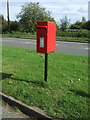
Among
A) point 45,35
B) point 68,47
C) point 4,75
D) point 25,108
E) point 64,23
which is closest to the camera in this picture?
point 25,108

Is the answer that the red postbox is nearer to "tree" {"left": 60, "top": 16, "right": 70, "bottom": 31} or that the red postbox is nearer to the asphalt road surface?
the asphalt road surface

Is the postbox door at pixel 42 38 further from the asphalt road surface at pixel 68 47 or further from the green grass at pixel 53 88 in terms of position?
the asphalt road surface at pixel 68 47

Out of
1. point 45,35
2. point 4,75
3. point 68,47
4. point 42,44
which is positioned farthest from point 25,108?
point 68,47

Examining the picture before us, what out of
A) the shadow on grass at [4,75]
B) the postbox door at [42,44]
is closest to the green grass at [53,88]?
the shadow on grass at [4,75]

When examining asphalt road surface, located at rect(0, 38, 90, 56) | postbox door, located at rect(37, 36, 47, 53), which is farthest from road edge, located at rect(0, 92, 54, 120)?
asphalt road surface, located at rect(0, 38, 90, 56)

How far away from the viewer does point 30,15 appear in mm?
31734

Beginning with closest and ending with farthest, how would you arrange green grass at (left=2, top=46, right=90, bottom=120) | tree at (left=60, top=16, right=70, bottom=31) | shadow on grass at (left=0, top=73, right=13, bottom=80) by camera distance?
green grass at (left=2, top=46, right=90, bottom=120) < shadow on grass at (left=0, top=73, right=13, bottom=80) < tree at (left=60, top=16, right=70, bottom=31)

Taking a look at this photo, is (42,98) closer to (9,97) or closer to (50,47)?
(9,97)

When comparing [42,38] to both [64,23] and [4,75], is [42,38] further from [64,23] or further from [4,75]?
[64,23]

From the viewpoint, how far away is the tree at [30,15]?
104ft

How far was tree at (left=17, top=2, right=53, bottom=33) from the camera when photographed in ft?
104

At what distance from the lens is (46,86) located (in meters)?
4.07

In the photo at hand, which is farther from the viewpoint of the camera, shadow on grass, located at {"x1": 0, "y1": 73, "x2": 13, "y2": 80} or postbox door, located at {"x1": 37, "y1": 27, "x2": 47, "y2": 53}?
shadow on grass, located at {"x1": 0, "y1": 73, "x2": 13, "y2": 80}

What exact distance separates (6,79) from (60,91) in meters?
1.62
